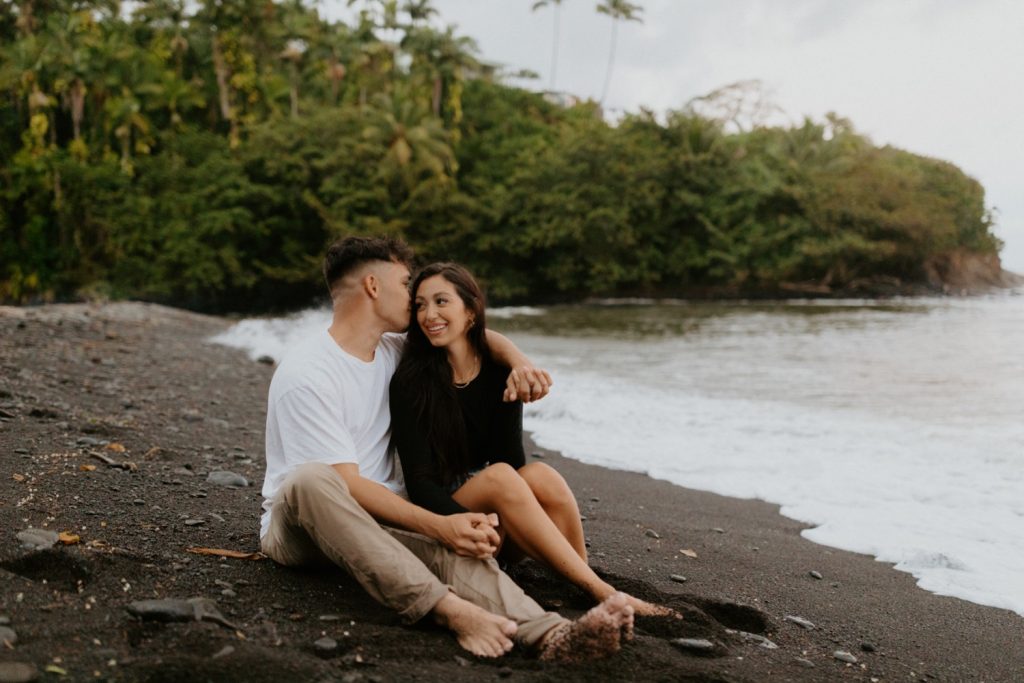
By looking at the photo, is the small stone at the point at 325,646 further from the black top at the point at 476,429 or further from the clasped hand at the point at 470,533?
the black top at the point at 476,429

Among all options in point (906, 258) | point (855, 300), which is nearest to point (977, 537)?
point (855, 300)

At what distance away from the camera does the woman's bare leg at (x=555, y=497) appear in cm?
331

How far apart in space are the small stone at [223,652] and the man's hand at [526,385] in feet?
4.35

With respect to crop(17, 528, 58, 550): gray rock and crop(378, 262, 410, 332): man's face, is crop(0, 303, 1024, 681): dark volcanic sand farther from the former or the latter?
crop(378, 262, 410, 332): man's face

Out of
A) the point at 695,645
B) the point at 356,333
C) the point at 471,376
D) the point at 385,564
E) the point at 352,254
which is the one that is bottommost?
the point at 695,645

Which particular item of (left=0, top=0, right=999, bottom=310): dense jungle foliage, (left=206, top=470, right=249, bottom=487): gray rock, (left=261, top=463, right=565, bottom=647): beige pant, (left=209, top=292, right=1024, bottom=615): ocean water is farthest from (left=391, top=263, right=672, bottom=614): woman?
(left=0, top=0, right=999, bottom=310): dense jungle foliage

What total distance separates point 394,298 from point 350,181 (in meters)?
34.9

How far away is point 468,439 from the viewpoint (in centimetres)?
349

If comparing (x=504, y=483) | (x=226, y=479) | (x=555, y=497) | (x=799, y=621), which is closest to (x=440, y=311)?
(x=504, y=483)

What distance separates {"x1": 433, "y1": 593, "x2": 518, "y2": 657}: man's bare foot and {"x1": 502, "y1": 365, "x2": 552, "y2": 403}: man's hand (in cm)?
80

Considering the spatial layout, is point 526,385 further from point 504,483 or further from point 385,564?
point 385,564

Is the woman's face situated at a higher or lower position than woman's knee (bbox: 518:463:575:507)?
higher

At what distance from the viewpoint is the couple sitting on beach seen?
→ 9.30ft

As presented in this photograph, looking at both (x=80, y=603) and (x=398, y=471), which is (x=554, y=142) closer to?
(x=398, y=471)
